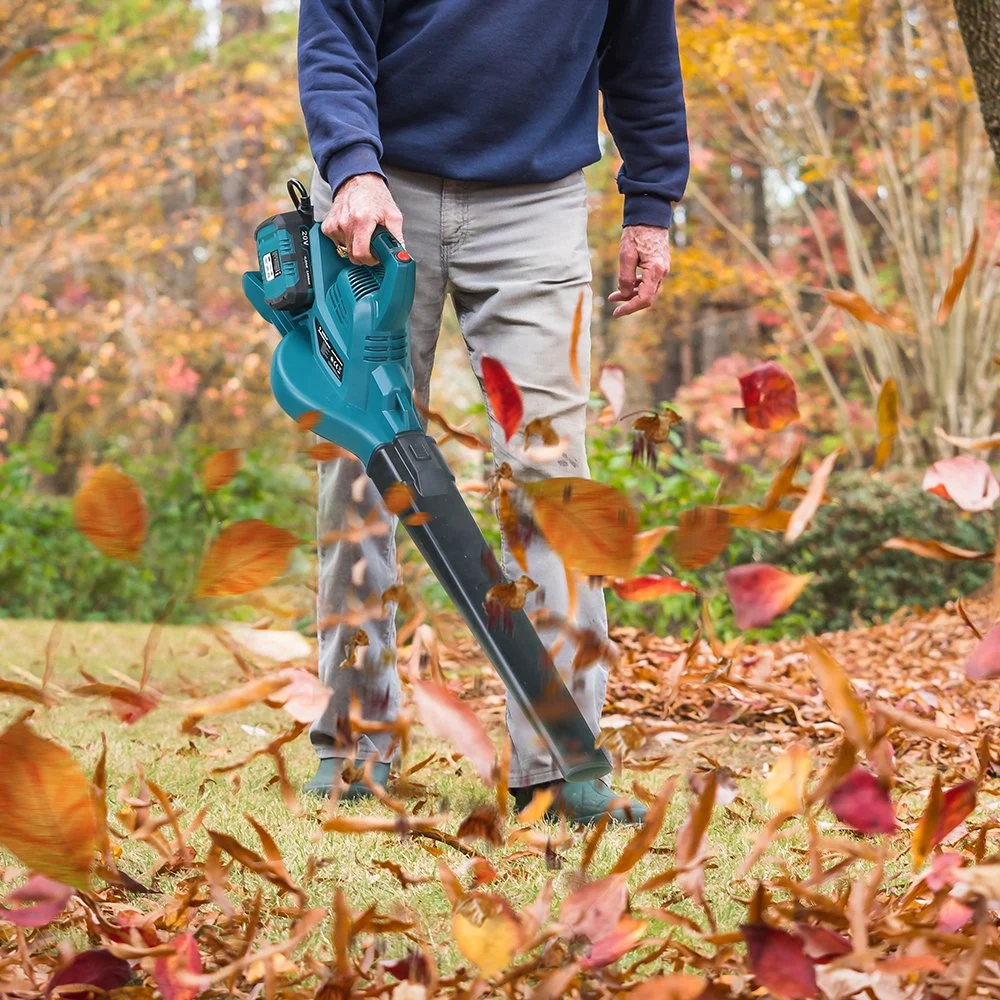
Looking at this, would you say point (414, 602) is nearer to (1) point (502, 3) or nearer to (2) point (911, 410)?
(1) point (502, 3)

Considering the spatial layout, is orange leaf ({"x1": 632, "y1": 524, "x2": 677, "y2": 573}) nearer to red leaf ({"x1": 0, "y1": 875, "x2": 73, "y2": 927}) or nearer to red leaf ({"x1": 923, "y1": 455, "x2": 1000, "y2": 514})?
red leaf ({"x1": 923, "y1": 455, "x2": 1000, "y2": 514})

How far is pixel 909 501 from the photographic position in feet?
21.3

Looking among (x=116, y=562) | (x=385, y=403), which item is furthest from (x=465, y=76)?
(x=116, y=562)

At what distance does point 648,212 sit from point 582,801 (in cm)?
125

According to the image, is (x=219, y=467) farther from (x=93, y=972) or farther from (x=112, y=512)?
(x=93, y=972)

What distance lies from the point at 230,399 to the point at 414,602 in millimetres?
11976

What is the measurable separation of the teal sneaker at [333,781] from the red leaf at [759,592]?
1.31 metres

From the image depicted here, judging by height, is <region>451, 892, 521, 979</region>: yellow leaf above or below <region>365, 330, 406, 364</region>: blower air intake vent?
below

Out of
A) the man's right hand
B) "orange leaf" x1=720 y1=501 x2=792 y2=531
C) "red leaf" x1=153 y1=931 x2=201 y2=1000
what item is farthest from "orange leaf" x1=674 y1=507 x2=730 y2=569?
the man's right hand

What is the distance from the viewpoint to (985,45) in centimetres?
308

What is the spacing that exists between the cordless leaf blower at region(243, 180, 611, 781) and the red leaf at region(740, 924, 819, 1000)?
47 centimetres

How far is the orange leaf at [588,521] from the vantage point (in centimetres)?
107

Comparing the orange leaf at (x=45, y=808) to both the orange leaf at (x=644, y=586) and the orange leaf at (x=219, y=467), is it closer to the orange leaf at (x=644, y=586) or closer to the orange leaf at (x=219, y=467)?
the orange leaf at (x=219, y=467)

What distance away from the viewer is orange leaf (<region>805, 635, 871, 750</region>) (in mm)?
993
